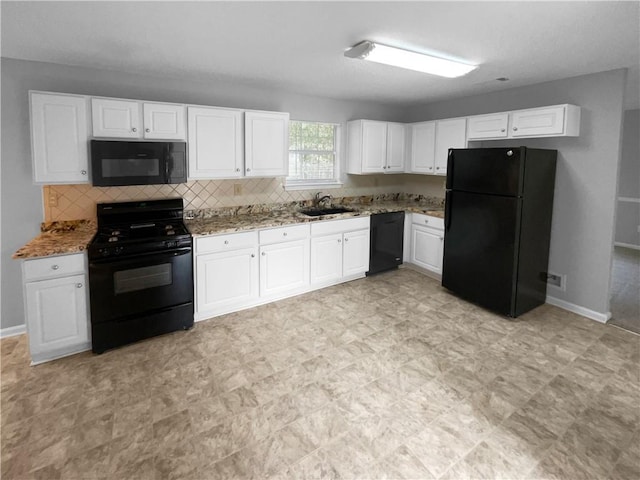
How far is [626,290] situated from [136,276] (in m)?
5.41

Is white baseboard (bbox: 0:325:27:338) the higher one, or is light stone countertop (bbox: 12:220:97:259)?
light stone countertop (bbox: 12:220:97:259)

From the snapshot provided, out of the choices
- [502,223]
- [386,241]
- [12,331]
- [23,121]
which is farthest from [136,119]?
[502,223]

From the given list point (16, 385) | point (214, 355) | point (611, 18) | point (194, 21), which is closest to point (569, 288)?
point (611, 18)

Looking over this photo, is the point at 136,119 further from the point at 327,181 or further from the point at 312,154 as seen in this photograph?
the point at 327,181

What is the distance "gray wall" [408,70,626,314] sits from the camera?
345 centimetres

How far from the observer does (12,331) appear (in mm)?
3301

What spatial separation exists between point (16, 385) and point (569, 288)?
4934mm

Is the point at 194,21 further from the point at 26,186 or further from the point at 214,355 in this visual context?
the point at 214,355

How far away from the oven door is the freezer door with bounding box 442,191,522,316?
2.83 metres

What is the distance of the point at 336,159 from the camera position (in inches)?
203

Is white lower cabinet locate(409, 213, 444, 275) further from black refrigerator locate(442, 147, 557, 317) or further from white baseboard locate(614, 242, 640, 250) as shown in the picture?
white baseboard locate(614, 242, 640, 250)

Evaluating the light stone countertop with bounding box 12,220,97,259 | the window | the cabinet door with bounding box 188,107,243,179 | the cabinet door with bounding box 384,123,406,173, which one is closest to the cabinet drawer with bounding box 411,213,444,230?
the cabinet door with bounding box 384,123,406,173

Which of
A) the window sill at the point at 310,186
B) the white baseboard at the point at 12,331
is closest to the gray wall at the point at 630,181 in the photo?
the window sill at the point at 310,186

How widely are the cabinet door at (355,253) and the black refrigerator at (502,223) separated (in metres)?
1.10
